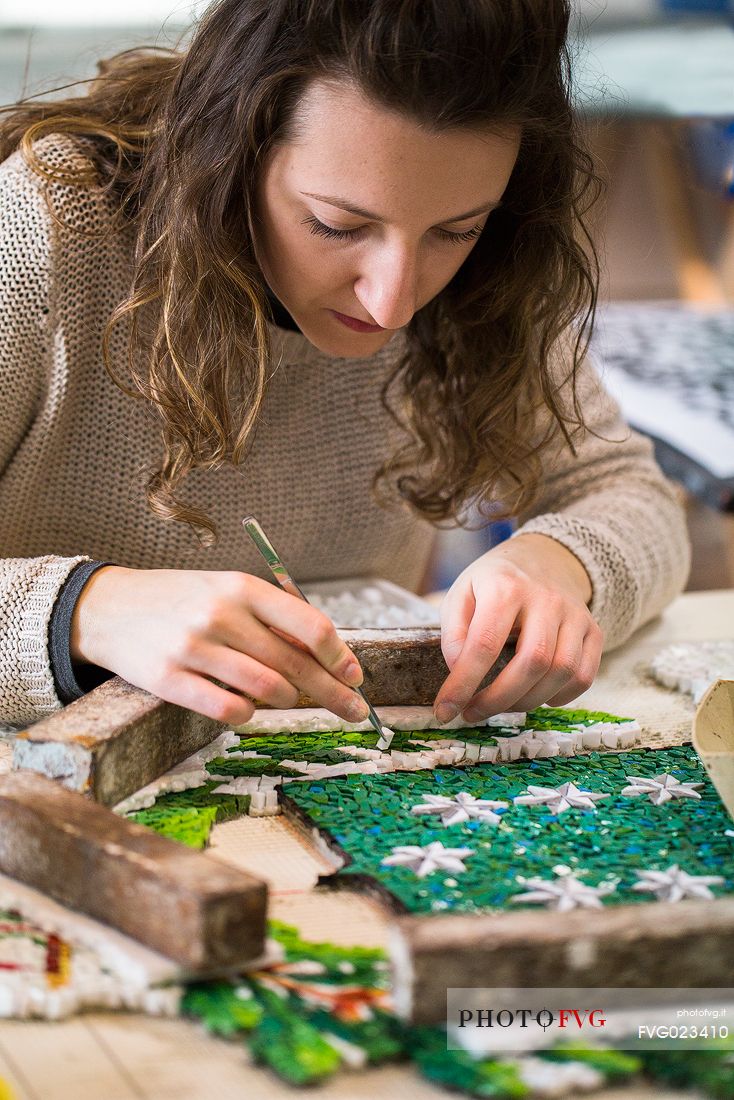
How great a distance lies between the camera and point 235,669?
874mm

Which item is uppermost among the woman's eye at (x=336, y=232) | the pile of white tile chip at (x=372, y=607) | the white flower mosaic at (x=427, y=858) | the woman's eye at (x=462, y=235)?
the woman's eye at (x=336, y=232)

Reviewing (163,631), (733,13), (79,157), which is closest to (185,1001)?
(163,631)

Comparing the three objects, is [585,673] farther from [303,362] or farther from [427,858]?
[303,362]

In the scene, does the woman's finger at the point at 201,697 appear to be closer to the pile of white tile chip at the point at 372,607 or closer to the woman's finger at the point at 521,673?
the woman's finger at the point at 521,673

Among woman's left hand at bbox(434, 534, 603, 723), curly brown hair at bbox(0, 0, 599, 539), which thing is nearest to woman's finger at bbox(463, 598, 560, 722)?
woman's left hand at bbox(434, 534, 603, 723)

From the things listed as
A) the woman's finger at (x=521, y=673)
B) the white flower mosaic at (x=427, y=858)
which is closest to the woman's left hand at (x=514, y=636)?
the woman's finger at (x=521, y=673)

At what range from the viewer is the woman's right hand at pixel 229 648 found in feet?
2.86

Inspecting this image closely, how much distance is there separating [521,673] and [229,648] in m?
0.25

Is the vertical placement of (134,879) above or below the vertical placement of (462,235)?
below

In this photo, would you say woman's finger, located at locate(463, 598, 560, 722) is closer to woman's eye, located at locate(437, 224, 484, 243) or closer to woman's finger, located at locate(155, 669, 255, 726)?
woman's finger, located at locate(155, 669, 255, 726)

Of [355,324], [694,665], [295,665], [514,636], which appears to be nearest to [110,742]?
[295,665]

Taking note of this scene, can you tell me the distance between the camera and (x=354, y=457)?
1444 millimetres

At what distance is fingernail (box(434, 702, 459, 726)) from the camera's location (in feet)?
3.22

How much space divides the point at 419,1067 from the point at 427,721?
1.39 ft
